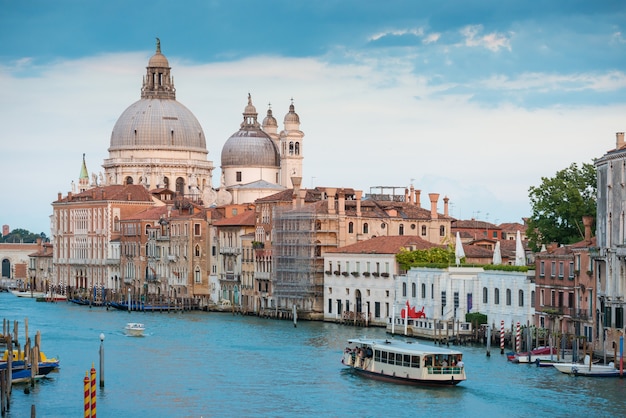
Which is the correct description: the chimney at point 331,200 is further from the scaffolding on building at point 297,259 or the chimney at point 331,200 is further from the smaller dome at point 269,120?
the smaller dome at point 269,120

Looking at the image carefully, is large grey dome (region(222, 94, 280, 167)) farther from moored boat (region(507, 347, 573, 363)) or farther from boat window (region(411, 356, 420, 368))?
boat window (region(411, 356, 420, 368))

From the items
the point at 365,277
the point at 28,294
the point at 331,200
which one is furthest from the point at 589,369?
the point at 28,294

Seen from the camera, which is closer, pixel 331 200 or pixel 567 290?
pixel 567 290

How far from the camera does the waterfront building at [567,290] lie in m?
42.9

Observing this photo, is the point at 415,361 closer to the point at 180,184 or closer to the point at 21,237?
the point at 180,184

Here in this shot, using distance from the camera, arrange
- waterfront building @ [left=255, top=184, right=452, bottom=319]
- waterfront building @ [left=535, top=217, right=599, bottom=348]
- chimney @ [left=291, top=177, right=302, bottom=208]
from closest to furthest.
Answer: waterfront building @ [left=535, top=217, right=599, bottom=348]
waterfront building @ [left=255, top=184, right=452, bottom=319]
chimney @ [left=291, top=177, right=302, bottom=208]

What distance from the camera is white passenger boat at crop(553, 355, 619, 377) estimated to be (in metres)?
38.6

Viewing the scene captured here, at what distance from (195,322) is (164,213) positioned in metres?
23.2

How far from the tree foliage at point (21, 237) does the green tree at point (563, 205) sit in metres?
112

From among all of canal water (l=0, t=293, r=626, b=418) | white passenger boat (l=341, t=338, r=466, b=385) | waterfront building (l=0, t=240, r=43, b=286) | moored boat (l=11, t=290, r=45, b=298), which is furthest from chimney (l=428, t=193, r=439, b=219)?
waterfront building (l=0, t=240, r=43, b=286)

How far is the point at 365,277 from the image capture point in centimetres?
5969

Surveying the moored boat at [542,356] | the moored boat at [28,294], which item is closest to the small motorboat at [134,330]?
the moored boat at [542,356]

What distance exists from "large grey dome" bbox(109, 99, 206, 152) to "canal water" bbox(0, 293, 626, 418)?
180 ft

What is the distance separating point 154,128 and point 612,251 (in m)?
70.8
